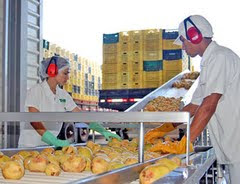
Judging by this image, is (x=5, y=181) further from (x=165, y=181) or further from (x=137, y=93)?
(x=137, y=93)

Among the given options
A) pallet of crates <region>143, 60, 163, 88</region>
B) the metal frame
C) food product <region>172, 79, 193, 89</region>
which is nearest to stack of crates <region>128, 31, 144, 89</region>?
pallet of crates <region>143, 60, 163, 88</region>

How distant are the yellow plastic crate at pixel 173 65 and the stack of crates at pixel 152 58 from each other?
0.33 ft

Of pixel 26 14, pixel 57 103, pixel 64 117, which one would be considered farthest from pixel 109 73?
pixel 64 117

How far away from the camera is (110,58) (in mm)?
8562

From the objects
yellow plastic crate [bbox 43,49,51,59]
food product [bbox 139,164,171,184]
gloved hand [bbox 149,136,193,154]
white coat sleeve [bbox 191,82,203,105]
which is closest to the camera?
food product [bbox 139,164,171,184]

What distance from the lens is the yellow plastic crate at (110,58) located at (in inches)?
334

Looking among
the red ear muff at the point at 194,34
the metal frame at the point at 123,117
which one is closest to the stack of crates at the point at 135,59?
the red ear muff at the point at 194,34

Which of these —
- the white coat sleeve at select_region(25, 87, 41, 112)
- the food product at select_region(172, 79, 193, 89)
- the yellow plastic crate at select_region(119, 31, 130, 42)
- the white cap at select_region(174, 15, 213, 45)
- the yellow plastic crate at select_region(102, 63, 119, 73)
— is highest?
the yellow plastic crate at select_region(119, 31, 130, 42)

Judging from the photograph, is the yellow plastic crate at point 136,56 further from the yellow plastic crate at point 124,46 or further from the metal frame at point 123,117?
the metal frame at point 123,117

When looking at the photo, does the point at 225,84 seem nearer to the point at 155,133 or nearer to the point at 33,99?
the point at 155,133

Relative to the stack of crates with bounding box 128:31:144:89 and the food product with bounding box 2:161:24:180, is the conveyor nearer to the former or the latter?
the food product with bounding box 2:161:24:180

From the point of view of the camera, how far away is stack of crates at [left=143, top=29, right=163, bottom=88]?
8070 mm

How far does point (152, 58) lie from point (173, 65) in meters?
0.45

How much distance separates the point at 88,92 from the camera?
27.1 feet
